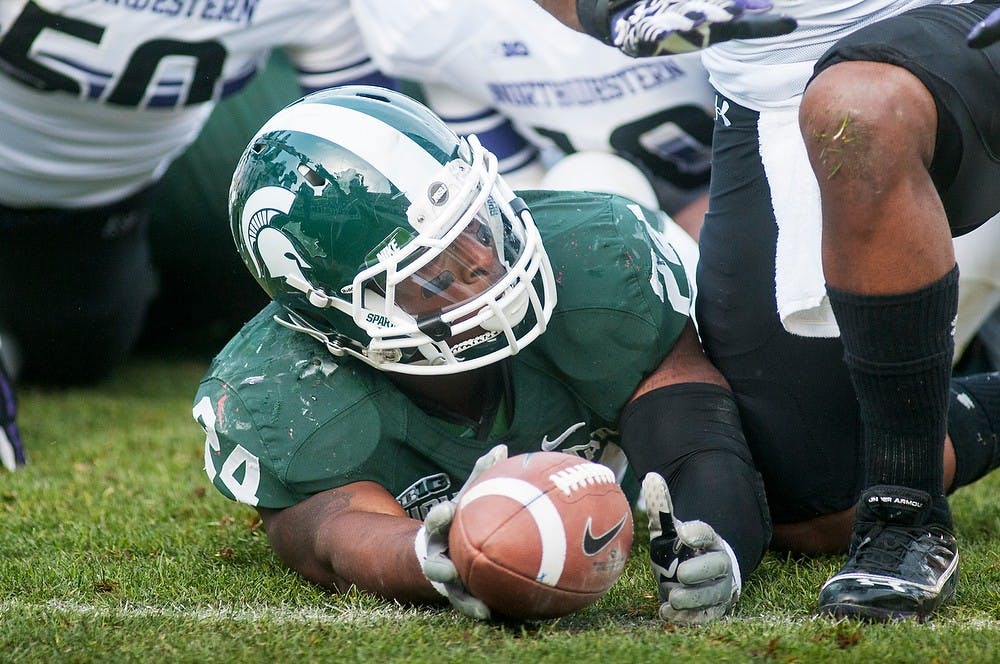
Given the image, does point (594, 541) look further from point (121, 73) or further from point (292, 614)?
point (121, 73)

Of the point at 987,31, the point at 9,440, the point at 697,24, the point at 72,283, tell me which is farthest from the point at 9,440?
the point at 987,31

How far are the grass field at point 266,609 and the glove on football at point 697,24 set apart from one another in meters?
0.87

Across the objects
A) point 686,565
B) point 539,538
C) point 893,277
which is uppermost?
point 893,277

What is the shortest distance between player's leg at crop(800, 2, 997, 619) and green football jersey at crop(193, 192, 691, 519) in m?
0.49

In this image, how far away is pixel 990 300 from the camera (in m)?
3.34

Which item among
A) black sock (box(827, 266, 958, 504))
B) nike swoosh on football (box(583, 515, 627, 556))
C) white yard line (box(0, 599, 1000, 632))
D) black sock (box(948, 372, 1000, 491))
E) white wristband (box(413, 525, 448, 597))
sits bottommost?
black sock (box(948, 372, 1000, 491))

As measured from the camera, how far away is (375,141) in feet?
7.36

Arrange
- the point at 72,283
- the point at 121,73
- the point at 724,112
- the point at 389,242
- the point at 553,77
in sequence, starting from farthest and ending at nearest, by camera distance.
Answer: the point at 72,283
the point at 553,77
the point at 121,73
the point at 724,112
the point at 389,242

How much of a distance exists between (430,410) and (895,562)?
0.86 metres

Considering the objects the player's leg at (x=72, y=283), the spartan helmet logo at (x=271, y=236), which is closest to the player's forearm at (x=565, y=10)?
the spartan helmet logo at (x=271, y=236)

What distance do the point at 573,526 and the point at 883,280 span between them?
0.58 metres

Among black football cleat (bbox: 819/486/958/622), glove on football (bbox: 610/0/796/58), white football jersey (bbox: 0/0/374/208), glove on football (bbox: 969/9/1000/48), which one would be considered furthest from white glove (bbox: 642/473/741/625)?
white football jersey (bbox: 0/0/374/208)

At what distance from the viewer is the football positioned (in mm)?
1796

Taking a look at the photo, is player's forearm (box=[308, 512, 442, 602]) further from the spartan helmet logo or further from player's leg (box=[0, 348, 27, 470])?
player's leg (box=[0, 348, 27, 470])
